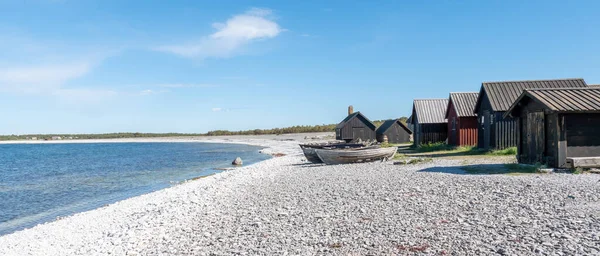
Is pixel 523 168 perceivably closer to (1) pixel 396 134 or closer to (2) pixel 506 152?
(2) pixel 506 152

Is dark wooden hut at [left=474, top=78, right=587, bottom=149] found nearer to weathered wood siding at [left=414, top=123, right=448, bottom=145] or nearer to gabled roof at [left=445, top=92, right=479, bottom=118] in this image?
gabled roof at [left=445, top=92, right=479, bottom=118]

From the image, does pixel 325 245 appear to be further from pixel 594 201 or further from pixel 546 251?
pixel 594 201

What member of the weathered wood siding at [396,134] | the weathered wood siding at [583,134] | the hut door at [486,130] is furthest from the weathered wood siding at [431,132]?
the weathered wood siding at [583,134]

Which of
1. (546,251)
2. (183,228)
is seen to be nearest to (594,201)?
(546,251)

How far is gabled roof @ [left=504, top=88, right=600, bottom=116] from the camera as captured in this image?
53.8 feet

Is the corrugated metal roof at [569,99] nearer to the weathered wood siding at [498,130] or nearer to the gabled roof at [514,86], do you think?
the weathered wood siding at [498,130]

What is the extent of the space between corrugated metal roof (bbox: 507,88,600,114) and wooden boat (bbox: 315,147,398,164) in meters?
8.90

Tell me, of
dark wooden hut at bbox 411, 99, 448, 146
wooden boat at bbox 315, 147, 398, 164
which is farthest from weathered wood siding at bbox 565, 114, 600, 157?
dark wooden hut at bbox 411, 99, 448, 146

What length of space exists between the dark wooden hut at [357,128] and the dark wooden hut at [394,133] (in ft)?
3.81

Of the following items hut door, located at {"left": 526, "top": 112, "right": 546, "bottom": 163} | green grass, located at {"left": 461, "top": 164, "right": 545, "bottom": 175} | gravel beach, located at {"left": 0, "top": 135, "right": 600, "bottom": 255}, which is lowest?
gravel beach, located at {"left": 0, "top": 135, "right": 600, "bottom": 255}

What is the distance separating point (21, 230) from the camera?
14.7m

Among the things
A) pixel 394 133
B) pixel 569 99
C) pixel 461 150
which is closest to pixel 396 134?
pixel 394 133

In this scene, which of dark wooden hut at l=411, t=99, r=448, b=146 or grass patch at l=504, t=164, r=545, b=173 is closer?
grass patch at l=504, t=164, r=545, b=173

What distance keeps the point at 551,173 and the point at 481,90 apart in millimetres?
13898
